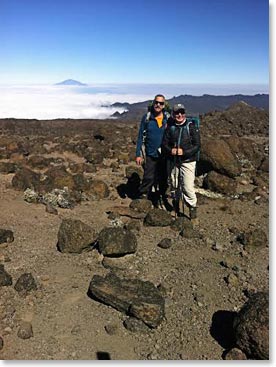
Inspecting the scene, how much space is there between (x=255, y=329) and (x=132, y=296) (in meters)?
1.32

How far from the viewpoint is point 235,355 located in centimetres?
371

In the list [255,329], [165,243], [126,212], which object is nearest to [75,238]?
[165,243]

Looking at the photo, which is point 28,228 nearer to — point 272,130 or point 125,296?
point 125,296

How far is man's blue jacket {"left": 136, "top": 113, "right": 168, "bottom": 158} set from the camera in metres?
6.77

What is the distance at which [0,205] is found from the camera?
761cm

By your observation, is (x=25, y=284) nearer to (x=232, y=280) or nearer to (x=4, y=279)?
(x=4, y=279)

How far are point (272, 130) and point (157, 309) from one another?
2.03m

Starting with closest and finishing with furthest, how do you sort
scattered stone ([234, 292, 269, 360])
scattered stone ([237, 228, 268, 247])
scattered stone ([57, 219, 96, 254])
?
scattered stone ([234, 292, 269, 360]) < scattered stone ([57, 219, 96, 254]) < scattered stone ([237, 228, 268, 247])

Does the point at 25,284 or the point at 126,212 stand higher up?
the point at 126,212

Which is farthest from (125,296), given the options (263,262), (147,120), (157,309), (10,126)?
(10,126)

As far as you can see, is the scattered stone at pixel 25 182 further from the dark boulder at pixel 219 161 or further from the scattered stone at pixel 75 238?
the dark boulder at pixel 219 161

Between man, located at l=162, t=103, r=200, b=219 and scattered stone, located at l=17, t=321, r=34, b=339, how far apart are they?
332 centimetres

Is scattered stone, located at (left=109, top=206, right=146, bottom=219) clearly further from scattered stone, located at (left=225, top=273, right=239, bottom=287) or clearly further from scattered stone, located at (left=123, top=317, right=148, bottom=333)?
scattered stone, located at (left=123, top=317, right=148, bottom=333)

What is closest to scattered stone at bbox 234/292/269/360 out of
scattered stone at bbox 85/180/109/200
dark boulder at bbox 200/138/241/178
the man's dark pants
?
the man's dark pants
